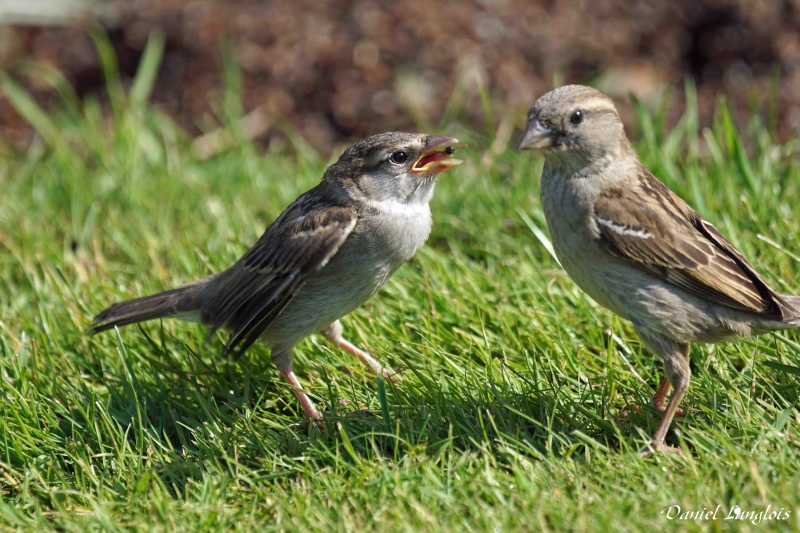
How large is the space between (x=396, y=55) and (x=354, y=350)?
434cm

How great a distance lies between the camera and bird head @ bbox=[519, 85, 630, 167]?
414 centimetres

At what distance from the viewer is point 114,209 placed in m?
6.65

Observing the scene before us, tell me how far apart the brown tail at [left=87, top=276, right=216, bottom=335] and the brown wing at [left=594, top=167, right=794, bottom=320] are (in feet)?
7.52

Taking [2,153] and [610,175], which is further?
[2,153]

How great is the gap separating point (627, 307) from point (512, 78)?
14.9 feet

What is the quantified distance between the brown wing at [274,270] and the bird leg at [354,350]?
18.4 inches

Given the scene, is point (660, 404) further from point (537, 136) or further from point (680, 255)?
point (537, 136)

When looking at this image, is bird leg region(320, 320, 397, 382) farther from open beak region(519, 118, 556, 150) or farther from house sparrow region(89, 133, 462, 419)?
open beak region(519, 118, 556, 150)

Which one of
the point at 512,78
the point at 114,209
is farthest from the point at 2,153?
the point at 512,78

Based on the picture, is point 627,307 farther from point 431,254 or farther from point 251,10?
point 251,10
